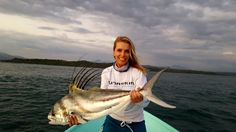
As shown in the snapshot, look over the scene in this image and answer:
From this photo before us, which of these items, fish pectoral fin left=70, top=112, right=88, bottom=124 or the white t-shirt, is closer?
fish pectoral fin left=70, top=112, right=88, bottom=124

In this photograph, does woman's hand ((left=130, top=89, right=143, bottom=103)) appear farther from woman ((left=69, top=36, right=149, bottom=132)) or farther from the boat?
the boat

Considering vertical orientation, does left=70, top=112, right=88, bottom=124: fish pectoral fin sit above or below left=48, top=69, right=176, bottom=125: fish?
below

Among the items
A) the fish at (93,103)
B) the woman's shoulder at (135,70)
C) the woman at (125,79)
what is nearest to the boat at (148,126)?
the woman at (125,79)

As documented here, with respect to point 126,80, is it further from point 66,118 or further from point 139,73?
point 66,118

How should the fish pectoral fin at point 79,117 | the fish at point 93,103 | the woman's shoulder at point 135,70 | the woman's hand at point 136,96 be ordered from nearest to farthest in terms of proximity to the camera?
1. the woman's hand at point 136,96
2. the fish at point 93,103
3. the fish pectoral fin at point 79,117
4. the woman's shoulder at point 135,70

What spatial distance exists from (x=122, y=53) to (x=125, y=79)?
23.0 inches

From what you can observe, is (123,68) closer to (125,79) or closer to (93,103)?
(125,79)

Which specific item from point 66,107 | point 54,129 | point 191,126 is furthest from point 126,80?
point 191,126

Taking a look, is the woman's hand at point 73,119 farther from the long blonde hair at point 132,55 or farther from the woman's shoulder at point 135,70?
the long blonde hair at point 132,55

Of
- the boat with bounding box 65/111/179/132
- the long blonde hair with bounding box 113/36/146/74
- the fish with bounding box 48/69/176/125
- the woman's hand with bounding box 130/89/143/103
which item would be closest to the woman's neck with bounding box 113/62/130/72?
the long blonde hair with bounding box 113/36/146/74

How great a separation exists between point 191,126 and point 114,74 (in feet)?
35.7

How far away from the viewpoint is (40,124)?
43.7 feet

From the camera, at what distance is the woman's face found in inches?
220

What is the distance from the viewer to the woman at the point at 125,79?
562 centimetres
